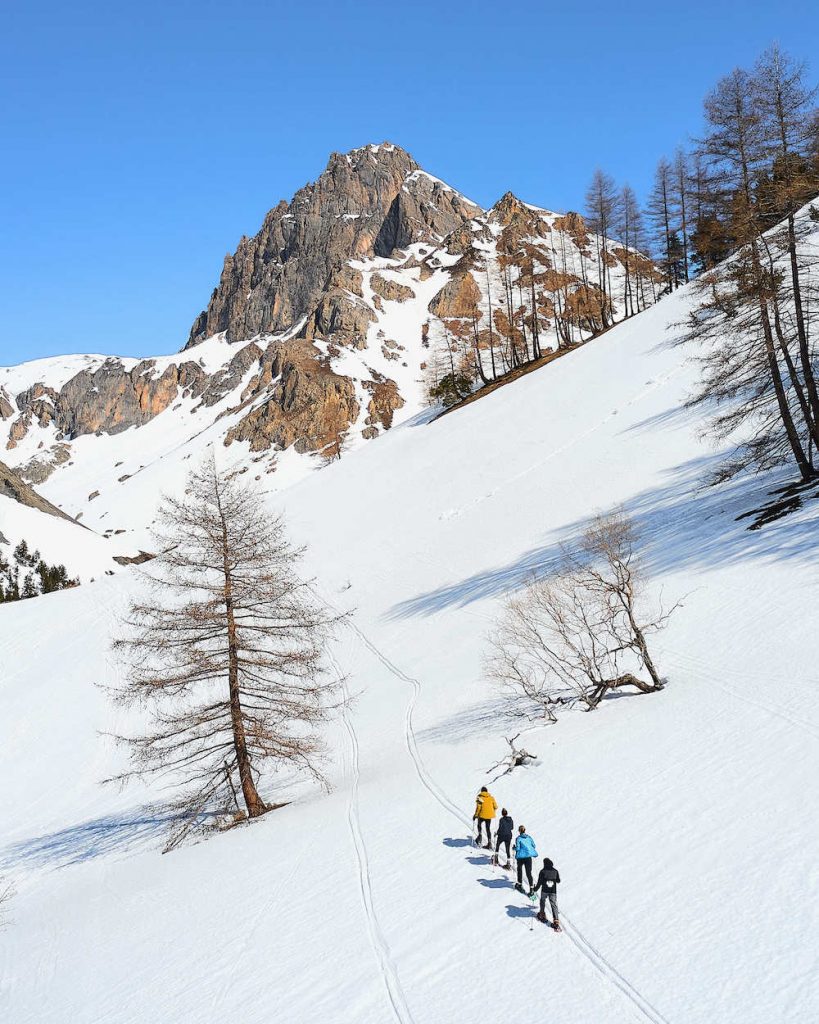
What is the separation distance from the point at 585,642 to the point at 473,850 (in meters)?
9.79

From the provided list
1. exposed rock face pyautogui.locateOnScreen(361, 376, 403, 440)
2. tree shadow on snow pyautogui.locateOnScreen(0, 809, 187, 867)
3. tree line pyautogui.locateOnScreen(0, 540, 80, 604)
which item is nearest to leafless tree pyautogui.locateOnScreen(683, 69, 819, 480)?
tree shadow on snow pyautogui.locateOnScreen(0, 809, 187, 867)

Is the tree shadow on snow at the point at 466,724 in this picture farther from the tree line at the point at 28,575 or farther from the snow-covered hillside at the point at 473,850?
the tree line at the point at 28,575

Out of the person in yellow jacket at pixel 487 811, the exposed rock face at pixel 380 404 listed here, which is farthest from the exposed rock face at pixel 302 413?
the person in yellow jacket at pixel 487 811

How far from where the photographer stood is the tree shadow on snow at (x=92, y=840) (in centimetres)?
1744

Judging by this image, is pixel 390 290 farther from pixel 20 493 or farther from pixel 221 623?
pixel 221 623

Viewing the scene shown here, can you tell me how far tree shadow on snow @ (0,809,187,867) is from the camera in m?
17.4

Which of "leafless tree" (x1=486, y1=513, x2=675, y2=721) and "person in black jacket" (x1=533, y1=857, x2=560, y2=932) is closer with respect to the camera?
"person in black jacket" (x1=533, y1=857, x2=560, y2=932)

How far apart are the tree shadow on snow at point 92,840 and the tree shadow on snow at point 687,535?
41.4 feet

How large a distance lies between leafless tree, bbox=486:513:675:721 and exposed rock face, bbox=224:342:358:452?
332 ft

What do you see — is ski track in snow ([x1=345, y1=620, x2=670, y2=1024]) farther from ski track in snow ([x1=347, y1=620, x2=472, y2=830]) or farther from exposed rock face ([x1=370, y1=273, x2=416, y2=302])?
exposed rock face ([x1=370, y1=273, x2=416, y2=302])

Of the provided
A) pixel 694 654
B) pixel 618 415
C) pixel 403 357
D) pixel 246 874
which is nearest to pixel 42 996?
pixel 246 874

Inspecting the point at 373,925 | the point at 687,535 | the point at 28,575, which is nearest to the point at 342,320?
the point at 28,575

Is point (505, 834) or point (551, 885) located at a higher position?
point (551, 885)

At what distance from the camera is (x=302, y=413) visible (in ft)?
404
